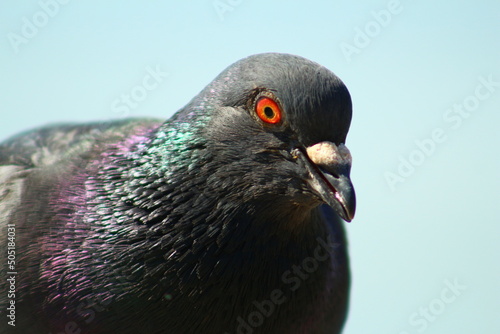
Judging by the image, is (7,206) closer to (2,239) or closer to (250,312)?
(2,239)

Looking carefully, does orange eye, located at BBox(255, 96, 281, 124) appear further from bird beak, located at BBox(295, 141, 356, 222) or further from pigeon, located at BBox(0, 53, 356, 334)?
bird beak, located at BBox(295, 141, 356, 222)

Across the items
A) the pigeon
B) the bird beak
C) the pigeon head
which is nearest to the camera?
the bird beak

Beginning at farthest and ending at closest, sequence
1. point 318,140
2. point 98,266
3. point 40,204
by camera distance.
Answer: point 40,204, point 98,266, point 318,140

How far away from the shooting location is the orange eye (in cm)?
466

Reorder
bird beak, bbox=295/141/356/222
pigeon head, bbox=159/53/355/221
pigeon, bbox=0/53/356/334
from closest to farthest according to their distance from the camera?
1. bird beak, bbox=295/141/356/222
2. pigeon head, bbox=159/53/355/221
3. pigeon, bbox=0/53/356/334


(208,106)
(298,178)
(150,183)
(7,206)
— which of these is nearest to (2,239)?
(7,206)

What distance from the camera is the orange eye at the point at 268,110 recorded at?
15.3ft

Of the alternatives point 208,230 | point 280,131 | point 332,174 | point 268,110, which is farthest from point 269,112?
point 208,230

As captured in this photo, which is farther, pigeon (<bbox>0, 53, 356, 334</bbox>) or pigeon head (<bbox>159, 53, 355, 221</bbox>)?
pigeon (<bbox>0, 53, 356, 334</bbox>)

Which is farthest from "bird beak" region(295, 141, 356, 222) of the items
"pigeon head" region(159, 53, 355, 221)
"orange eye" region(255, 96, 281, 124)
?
"orange eye" region(255, 96, 281, 124)

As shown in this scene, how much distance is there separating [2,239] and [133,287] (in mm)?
1117

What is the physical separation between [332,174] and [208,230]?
935 mm

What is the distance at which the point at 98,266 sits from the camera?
4.85m

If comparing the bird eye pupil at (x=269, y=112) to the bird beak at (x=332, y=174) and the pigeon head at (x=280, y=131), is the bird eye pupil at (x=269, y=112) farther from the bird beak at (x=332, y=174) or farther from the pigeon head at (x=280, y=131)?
the bird beak at (x=332, y=174)
